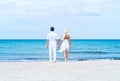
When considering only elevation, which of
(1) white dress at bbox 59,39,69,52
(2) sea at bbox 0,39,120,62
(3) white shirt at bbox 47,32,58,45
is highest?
(3) white shirt at bbox 47,32,58,45

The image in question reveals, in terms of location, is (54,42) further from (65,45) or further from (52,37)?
(65,45)

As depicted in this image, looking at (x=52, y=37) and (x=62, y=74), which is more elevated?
(x=52, y=37)

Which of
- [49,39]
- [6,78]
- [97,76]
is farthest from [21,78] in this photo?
[49,39]

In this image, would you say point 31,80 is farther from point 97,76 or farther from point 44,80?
point 97,76

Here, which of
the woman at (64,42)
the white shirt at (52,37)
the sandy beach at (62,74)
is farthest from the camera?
the woman at (64,42)

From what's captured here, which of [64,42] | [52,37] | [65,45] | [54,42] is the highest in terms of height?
[52,37]

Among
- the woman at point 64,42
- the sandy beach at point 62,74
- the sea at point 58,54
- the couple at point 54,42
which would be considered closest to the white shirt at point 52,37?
the couple at point 54,42

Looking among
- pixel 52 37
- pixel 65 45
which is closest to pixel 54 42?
pixel 52 37

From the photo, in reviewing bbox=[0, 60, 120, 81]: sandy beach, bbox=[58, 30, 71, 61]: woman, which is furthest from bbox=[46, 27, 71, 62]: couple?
bbox=[0, 60, 120, 81]: sandy beach

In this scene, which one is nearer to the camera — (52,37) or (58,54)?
(52,37)

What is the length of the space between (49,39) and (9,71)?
3.68 meters

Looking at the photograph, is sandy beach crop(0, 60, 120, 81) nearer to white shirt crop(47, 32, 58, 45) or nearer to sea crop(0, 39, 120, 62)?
white shirt crop(47, 32, 58, 45)

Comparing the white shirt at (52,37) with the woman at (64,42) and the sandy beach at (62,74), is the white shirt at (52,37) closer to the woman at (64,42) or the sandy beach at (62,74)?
the woman at (64,42)

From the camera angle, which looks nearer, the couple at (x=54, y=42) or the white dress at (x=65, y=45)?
the couple at (x=54, y=42)
